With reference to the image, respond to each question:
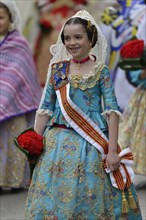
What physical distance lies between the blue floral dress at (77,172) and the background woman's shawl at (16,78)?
2.07 m

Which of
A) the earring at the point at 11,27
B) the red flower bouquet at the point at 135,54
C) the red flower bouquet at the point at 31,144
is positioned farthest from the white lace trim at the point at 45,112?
the earring at the point at 11,27

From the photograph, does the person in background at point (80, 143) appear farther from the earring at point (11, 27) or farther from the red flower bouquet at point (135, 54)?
the earring at point (11, 27)

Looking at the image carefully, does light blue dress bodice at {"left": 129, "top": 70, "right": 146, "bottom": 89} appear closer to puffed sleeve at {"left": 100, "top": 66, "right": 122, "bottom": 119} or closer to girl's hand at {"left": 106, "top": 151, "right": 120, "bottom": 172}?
puffed sleeve at {"left": 100, "top": 66, "right": 122, "bottom": 119}

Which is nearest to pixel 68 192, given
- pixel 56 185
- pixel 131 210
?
pixel 56 185

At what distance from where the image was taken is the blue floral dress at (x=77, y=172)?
4.82 metres

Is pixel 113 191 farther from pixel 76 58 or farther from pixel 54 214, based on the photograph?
pixel 76 58

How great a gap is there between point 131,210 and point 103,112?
60cm

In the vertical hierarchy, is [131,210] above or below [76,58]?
below

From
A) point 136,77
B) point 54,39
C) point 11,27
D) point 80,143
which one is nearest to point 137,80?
point 136,77

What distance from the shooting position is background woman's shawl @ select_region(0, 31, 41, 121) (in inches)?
280

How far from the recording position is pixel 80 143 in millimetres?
4945

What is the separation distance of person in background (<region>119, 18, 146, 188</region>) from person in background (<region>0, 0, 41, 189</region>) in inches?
33.4

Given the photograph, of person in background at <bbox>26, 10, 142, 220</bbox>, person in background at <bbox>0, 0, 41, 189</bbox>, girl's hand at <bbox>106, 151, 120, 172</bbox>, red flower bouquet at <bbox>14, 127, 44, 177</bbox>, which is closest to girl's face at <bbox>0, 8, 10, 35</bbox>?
person in background at <bbox>0, 0, 41, 189</bbox>

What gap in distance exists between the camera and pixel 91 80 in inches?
197
